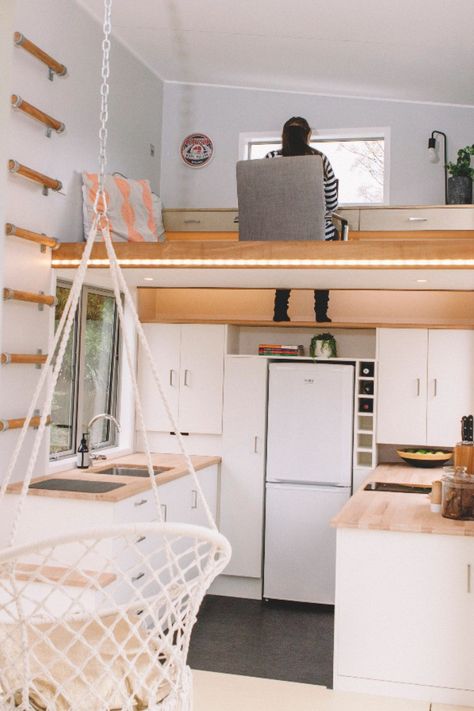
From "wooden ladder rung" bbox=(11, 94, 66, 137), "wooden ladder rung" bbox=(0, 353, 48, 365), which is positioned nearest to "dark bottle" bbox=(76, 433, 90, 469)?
"wooden ladder rung" bbox=(0, 353, 48, 365)

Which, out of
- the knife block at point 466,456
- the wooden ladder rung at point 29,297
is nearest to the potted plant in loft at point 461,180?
the knife block at point 466,456

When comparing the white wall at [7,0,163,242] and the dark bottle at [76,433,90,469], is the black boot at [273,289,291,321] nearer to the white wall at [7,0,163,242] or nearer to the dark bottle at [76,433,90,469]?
the white wall at [7,0,163,242]

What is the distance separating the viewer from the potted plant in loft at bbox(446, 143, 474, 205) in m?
6.37

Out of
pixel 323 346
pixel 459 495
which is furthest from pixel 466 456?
pixel 323 346

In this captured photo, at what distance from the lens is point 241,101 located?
6.97 m

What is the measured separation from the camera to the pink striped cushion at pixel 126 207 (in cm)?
538

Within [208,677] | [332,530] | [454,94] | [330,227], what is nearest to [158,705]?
[208,677]

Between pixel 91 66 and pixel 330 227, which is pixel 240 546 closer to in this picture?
pixel 330 227

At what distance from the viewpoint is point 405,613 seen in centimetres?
387

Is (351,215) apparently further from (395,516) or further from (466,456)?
(395,516)

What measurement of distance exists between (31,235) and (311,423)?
252 cm

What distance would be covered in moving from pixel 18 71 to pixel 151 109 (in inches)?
89.1

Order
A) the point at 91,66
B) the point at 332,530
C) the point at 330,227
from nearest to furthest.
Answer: the point at 330,227, the point at 91,66, the point at 332,530

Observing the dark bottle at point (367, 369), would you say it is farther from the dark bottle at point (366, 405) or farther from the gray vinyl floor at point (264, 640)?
the gray vinyl floor at point (264, 640)
